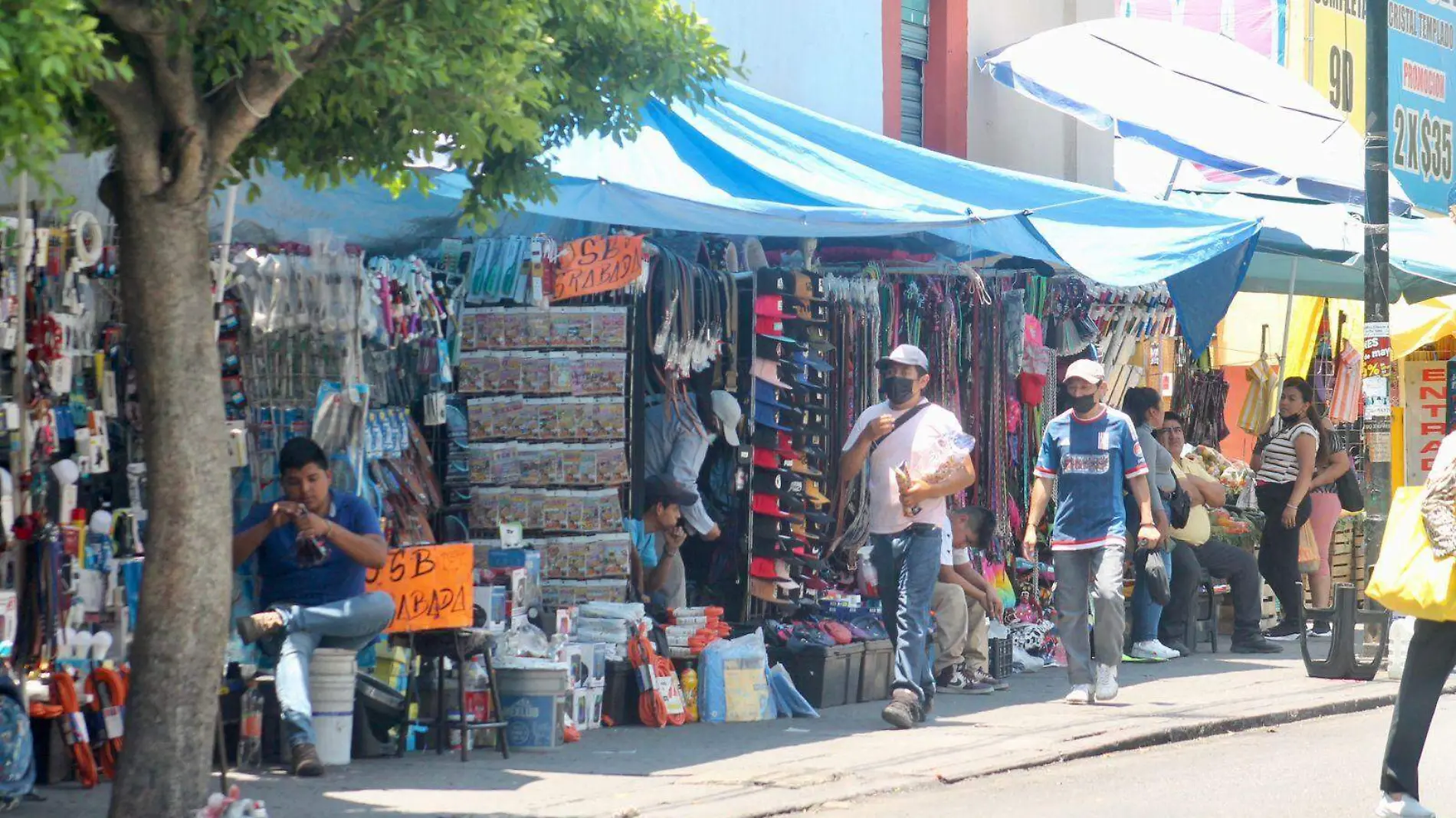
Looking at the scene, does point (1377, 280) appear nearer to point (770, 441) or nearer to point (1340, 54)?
point (770, 441)

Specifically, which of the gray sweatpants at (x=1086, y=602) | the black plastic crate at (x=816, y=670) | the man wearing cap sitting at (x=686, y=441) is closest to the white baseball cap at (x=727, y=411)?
the man wearing cap sitting at (x=686, y=441)

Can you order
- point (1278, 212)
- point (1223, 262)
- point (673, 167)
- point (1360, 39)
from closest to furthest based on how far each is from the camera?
point (673, 167)
point (1223, 262)
point (1278, 212)
point (1360, 39)

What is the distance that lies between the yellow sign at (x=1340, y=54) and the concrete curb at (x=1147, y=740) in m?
11.7

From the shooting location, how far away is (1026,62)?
15320 mm

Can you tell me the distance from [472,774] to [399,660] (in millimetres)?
928

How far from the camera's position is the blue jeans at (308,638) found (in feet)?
27.5

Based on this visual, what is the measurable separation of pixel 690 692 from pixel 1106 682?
248 cm

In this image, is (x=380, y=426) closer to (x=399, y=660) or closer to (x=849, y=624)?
(x=399, y=660)

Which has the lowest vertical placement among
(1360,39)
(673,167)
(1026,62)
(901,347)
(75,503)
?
(75,503)

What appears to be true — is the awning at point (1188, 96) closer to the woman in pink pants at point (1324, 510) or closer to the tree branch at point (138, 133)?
the woman in pink pants at point (1324, 510)

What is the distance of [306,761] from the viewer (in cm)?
833

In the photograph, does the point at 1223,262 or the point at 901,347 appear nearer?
the point at 901,347

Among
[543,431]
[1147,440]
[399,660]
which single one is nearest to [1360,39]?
[1147,440]

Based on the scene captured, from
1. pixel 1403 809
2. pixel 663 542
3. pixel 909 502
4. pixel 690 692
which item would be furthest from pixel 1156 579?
pixel 1403 809
